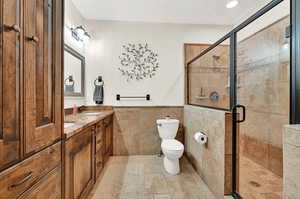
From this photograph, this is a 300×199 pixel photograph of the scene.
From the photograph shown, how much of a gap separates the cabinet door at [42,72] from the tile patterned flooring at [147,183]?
1172mm

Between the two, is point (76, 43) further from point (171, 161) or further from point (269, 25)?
Result: point (269, 25)

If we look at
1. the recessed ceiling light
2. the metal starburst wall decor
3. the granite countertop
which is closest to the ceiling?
the recessed ceiling light

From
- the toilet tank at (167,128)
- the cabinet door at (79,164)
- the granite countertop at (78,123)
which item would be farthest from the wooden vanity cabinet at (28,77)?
the toilet tank at (167,128)

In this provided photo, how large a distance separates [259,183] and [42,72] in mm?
2486

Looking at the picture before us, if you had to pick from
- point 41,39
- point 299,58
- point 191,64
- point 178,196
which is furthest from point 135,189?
point 191,64

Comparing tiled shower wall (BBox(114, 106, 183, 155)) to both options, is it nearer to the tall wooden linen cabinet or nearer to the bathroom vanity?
the bathroom vanity

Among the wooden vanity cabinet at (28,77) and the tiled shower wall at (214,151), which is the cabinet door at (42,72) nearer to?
the wooden vanity cabinet at (28,77)

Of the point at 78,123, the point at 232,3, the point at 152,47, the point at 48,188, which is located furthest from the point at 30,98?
the point at 232,3

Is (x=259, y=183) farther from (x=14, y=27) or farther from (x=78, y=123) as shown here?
(x=14, y=27)

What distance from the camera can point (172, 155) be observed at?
7.11ft

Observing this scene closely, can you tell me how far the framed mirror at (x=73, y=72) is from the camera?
229cm

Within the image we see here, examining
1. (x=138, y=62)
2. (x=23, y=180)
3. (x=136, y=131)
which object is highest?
(x=138, y=62)

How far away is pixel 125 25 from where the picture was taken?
3062 millimetres

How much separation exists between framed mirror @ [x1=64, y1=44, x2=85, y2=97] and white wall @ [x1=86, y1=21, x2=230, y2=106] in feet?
0.60
